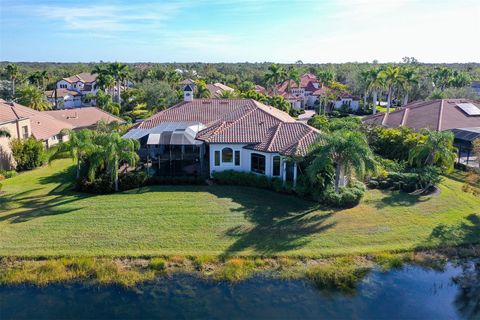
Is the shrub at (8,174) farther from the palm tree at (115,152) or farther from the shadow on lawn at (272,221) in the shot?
the shadow on lawn at (272,221)

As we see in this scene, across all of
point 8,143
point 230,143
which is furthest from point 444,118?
point 8,143

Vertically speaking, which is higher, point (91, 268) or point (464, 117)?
point (464, 117)

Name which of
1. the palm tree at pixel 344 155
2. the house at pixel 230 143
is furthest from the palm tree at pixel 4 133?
the palm tree at pixel 344 155

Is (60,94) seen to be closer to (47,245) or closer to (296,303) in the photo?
(47,245)

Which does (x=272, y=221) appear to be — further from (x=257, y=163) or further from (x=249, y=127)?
(x=249, y=127)

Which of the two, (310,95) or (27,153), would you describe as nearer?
(27,153)

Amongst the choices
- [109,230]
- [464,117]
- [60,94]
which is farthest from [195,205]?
[60,94]
